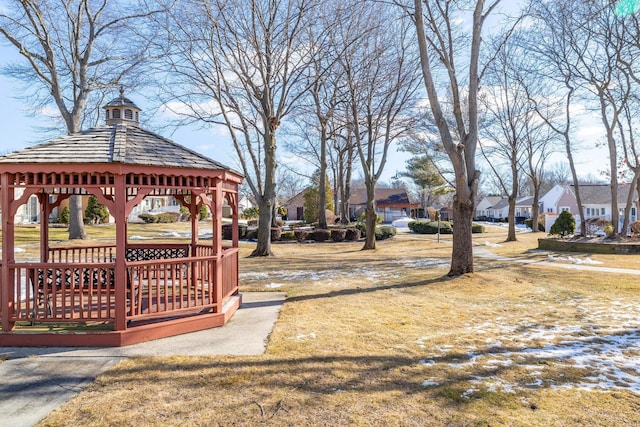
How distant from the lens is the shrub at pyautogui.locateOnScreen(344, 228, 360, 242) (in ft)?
78.0

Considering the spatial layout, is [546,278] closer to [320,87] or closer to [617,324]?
[617,324]

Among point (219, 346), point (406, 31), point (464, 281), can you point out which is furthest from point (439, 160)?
point (219, 346)

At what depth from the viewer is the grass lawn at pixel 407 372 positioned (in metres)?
3.49

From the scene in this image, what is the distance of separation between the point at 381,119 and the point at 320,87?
3.46 metres

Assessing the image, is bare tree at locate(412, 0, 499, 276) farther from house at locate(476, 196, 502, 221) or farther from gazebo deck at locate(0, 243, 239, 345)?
house at locate(476, 196, 502, 221)

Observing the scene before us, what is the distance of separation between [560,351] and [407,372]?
217 centimetres

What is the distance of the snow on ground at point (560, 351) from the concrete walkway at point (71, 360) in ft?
8.26

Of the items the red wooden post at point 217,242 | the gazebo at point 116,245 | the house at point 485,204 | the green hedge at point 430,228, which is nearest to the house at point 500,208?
the house at point 485,204

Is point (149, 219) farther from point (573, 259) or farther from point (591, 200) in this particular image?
point (591, 200)

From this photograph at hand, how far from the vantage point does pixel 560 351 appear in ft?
16.7

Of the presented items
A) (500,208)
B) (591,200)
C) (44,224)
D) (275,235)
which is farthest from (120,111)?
(500,208)

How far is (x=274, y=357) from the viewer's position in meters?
4.90

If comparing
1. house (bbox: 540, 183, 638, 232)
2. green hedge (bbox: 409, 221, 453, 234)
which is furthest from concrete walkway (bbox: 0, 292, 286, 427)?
house (bbox: 540, 183, 638, 232)

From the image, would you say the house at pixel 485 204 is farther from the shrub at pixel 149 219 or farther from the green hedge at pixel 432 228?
the shrub at pixel 149 219
